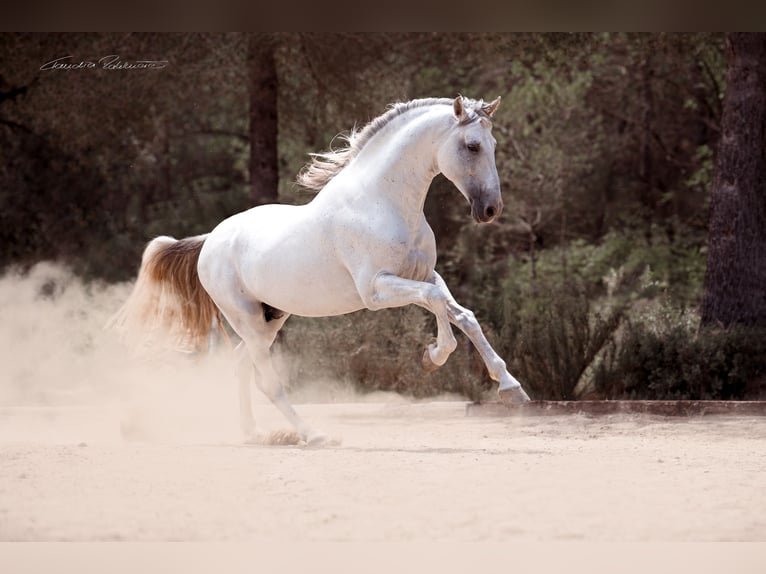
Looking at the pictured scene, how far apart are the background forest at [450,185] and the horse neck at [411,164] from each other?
2.99 metres

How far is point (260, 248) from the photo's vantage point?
6.89 m

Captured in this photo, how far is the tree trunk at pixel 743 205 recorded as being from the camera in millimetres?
10469

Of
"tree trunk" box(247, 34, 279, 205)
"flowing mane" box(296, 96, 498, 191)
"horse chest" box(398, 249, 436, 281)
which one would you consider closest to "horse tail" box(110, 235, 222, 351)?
"flowing mane" box(296, 96, 498, 191)

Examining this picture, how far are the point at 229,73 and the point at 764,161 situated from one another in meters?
6.10

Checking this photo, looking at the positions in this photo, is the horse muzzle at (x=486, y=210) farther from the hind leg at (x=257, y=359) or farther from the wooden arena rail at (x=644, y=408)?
the wooden arena rail at (x=644, y=408)

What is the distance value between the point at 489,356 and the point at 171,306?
2.74 m

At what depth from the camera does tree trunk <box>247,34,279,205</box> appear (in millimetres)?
11961

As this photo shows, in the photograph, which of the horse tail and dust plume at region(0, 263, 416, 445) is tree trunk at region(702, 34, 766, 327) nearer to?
dust plume at region(0, 263, 416, 445)

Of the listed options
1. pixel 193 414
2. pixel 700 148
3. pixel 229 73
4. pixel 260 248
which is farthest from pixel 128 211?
pixel 260 248

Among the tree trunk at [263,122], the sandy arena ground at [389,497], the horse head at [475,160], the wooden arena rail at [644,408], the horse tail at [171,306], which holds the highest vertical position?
the tree trunk at [263,122]

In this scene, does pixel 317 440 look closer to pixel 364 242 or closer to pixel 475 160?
pixel 364 242

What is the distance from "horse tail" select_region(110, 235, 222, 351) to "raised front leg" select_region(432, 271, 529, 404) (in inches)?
88.6

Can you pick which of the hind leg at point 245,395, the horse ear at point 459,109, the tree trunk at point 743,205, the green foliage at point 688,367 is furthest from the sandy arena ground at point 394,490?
the tree trunk at point 743,205

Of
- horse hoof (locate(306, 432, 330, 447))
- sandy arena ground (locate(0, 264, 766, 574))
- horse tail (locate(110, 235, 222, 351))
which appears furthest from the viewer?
horse tail (locate(110, 235, 222, 351))
